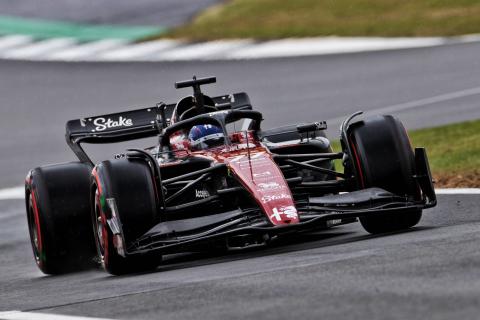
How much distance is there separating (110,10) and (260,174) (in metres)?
22.7

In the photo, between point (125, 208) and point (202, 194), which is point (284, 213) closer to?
point (125, 208)

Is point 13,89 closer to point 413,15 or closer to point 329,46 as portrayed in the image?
point 329,46

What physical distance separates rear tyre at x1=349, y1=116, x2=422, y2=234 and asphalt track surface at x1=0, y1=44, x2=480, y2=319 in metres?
0.17

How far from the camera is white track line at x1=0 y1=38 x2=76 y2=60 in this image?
28.2 meters

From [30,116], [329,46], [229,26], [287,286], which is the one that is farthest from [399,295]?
[229,26]

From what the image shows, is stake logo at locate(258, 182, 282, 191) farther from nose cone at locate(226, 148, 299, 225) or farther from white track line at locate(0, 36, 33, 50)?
white track line at locate(0, 36, 33, 50)

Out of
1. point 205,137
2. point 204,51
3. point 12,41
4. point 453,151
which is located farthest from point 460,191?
point 12,41

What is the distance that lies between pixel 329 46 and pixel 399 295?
64.6ft

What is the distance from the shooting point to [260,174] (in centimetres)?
967

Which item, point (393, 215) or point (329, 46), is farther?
point (329, 46)

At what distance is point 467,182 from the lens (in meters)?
12.9

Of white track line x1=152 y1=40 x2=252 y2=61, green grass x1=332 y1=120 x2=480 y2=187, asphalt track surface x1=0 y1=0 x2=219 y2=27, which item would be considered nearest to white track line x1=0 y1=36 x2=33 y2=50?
asphalt track surface x1=0 y1=0 x2=219 y2=27

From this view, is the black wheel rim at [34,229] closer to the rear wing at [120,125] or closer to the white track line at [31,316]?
the rear wing at [120,125]

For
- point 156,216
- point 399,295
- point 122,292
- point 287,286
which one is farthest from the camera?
point 156,216
